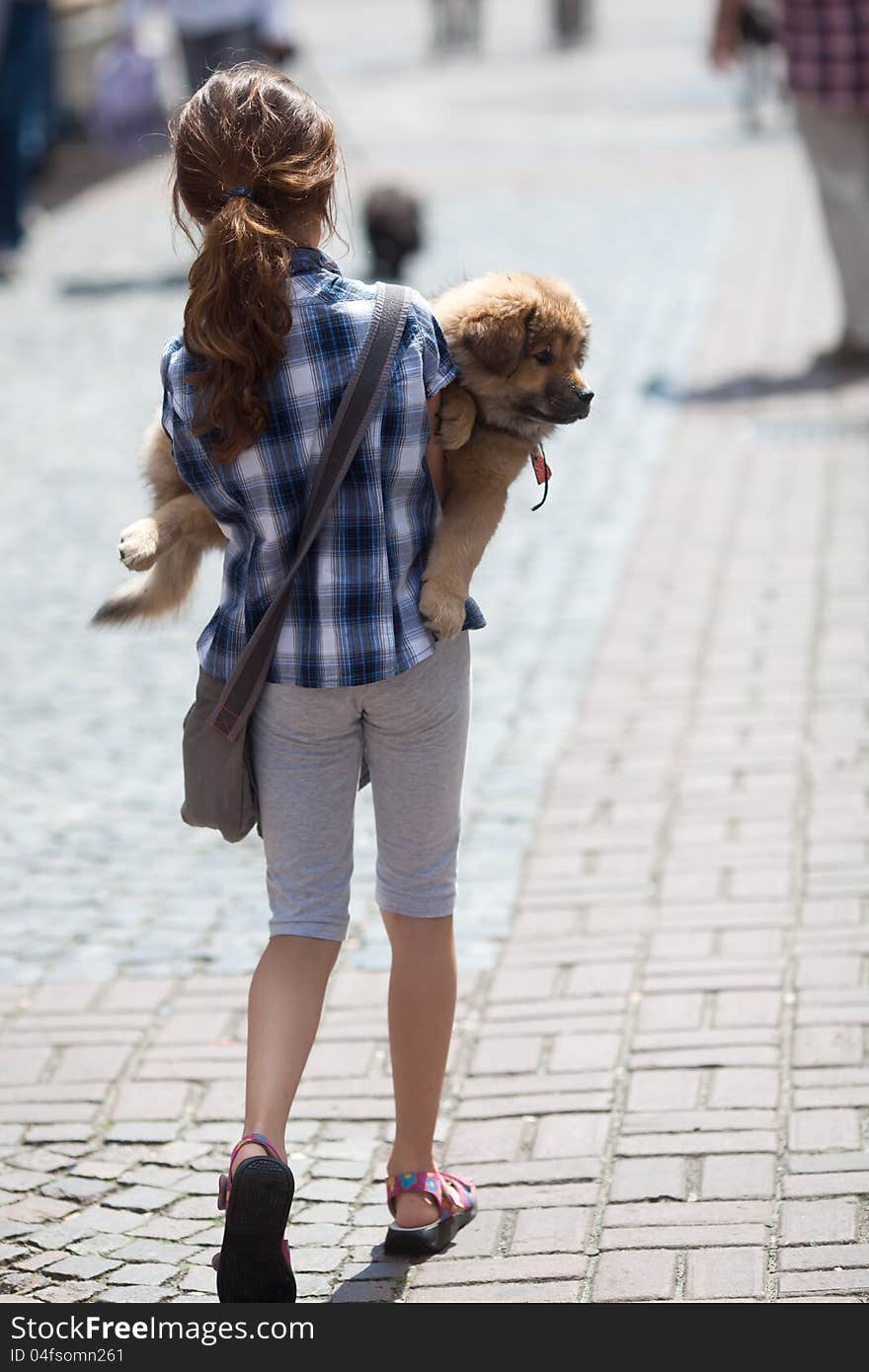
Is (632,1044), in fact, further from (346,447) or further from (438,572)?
(346,447)

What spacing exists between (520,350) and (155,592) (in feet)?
2.37

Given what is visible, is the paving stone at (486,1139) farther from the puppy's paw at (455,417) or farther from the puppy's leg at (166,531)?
the puppy's paw at (455,417)

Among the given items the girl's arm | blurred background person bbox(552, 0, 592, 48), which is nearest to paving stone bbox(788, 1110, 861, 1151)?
the girl's arm

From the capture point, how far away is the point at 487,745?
18.8 feet

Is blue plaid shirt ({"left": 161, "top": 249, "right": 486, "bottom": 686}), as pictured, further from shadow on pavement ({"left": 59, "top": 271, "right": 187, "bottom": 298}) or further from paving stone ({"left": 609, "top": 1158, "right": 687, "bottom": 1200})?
shadow on pavement ({"left": 59, "top": 271, "right": 187, "bottom": 298})

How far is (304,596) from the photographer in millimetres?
2955

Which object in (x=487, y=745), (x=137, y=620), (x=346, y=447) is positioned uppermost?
(x=346, y=447)

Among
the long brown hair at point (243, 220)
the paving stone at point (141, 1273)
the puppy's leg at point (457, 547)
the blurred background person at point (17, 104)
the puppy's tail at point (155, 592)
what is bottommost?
the blurred background person at point (17, 104)

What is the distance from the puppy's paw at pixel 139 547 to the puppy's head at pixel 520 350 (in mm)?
532

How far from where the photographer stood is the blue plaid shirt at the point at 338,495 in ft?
9.36

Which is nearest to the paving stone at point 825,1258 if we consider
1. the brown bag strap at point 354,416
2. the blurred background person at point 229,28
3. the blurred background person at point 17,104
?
the brown bag strap at point 354,416

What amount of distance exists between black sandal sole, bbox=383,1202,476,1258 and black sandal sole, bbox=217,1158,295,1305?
48 centimetres

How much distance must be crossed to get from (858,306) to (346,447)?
7.42 meters

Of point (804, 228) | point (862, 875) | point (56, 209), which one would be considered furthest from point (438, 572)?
point (56, 209)
